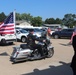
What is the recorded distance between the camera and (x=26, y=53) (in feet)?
41.0

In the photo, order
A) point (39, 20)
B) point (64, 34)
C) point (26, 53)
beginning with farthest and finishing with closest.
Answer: point (39, 20), point (64, 34), point (26, 53)

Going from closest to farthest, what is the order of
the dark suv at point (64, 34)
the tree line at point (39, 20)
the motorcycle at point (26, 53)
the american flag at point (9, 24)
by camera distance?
1. the motorcycle at point (26, 53)
2. the american flag at point (9, 24)
3. the dark suv at point (64, 34)
4. the tree line at point (39, 20)

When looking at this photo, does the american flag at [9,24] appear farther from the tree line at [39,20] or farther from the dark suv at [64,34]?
the tree line at [39,20]

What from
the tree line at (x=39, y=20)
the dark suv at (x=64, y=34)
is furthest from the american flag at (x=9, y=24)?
the tree line at (x=39, y=20)

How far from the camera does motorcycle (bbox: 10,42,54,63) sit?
39.9 feet

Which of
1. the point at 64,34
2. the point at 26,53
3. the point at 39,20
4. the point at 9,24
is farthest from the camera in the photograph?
the point at 39,20

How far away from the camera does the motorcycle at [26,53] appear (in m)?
12.2

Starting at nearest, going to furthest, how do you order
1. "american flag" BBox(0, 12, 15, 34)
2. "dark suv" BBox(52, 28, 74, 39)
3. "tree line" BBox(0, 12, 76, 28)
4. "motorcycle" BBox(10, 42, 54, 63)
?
"motorcycle" BBox(10, 42, 54, 63) → "american flag" BBox(0, 12, 15, 34) → "dark suv" BBox(52, 28, 74, 39) → "tree line" BBox(0, 12, 76, 28)

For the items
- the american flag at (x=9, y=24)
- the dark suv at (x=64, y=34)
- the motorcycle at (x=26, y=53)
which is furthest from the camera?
the dark suv at (x=64, y=34)

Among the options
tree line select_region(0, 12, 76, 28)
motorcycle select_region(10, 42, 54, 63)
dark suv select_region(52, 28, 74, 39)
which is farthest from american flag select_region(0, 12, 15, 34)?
tree line select_region(0, 12, 76, 28)

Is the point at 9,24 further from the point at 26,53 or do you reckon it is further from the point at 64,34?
the point at 64,34

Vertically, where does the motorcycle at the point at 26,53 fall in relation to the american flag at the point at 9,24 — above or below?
below

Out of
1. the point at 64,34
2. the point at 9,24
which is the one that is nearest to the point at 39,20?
the point at 64,34

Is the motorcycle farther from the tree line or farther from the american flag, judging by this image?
the tree line
